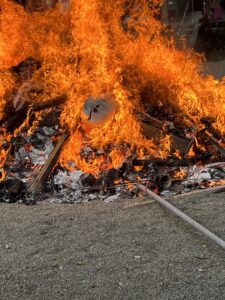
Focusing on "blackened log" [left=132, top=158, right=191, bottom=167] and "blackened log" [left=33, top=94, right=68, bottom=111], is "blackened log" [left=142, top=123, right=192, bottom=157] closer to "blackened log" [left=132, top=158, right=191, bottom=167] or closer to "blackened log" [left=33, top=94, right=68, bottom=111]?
"blackened log" [left=132, top=158, right=191, bottom=167]

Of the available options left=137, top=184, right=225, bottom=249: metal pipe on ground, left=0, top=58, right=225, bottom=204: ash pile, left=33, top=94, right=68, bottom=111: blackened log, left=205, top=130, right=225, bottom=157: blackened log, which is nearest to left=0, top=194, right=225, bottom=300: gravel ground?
left=137, top=184, right=225, bottom=249: metal pipe on ground

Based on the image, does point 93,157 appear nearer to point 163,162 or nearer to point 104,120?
point 104,120

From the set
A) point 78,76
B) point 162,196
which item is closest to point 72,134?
point 78,76

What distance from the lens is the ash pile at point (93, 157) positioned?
6.15 m

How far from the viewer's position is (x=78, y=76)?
7559 millimetres

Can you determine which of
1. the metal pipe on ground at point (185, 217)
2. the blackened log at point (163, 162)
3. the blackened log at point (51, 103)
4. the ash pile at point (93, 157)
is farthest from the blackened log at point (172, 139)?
the blackened log at point (51, 103)

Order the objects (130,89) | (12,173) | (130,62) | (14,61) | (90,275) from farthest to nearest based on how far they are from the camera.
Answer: (14,61), (130,62), (130,89), (12,173), (90,275)

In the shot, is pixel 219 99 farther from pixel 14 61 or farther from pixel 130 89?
pixel 14 61

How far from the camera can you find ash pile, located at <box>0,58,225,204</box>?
6.15 meters

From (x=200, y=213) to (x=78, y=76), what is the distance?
3521 millimetres

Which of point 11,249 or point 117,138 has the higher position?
point 117,138

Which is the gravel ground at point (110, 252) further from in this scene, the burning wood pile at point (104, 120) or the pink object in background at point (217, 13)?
the pink object in background at point (217, 13)

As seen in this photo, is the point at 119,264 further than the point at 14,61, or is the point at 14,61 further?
the point at 14,61

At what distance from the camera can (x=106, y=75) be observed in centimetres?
736
